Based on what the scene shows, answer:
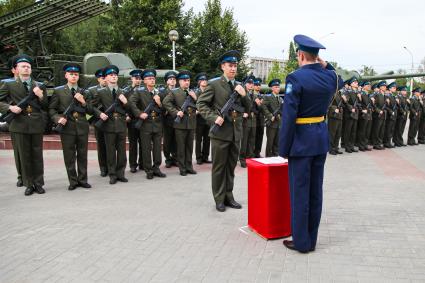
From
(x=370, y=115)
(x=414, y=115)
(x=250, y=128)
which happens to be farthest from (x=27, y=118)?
(x=414, y=115)

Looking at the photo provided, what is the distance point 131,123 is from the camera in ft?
27.0

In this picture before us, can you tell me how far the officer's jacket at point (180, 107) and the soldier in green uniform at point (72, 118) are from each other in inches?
69.8

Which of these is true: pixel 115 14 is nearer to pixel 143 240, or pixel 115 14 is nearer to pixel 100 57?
pixel 100 57

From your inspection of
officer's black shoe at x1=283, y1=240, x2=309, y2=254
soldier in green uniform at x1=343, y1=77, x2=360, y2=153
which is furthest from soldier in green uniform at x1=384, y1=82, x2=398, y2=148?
officer's black shoe at x1=283, y1=240, x2=309, y2=254

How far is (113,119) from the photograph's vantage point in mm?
7297

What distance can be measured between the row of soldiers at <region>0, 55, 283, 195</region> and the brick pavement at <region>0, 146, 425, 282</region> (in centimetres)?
54

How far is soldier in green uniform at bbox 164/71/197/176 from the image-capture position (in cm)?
805

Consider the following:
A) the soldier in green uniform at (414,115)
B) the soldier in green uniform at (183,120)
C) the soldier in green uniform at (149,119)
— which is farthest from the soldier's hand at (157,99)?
the soldier in green uniform at (414,115)

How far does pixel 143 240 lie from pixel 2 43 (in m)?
10.9

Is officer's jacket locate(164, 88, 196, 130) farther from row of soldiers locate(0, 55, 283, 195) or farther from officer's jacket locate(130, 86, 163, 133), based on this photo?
officer's jacket locate(130, 86, 163, 133)

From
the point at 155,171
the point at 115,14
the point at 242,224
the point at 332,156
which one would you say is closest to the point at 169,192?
the point at 155,171

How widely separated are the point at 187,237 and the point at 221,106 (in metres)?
1.87

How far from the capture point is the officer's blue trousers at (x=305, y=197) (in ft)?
12.7

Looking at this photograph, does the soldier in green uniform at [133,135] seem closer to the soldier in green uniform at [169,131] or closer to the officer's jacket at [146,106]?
the officer's jacket at [146,106]
